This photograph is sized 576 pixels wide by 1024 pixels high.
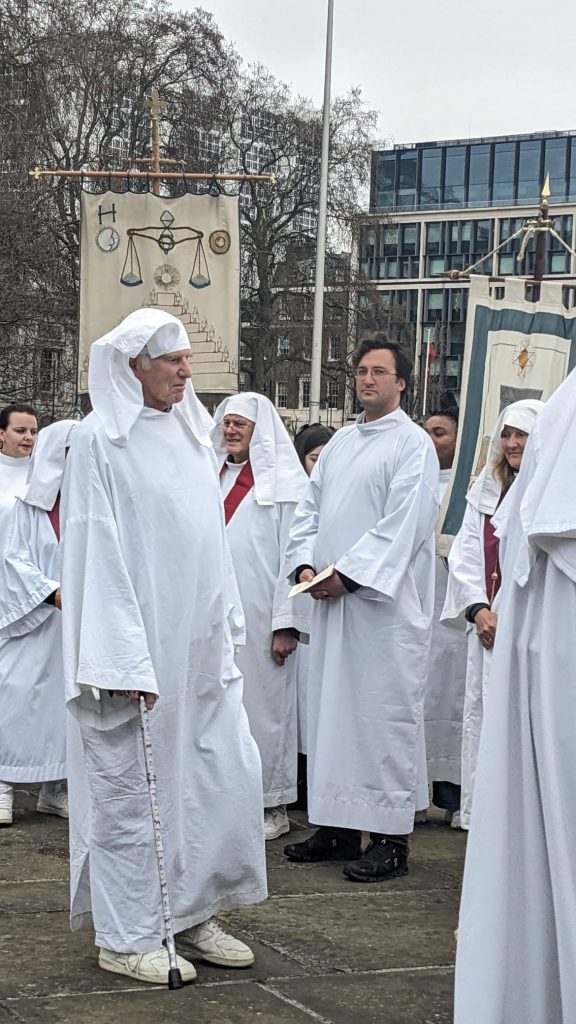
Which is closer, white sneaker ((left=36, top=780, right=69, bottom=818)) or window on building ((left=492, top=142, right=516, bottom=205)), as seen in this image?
white sneaker ((left=36, top=780, right=69, bottom=818))

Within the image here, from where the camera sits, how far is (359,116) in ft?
135

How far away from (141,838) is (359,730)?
2.01 metres

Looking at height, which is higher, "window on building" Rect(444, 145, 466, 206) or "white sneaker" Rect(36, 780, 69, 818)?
"window on building" Rect(444, 145, 466, 206)

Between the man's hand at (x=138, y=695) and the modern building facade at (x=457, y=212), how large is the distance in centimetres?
8753

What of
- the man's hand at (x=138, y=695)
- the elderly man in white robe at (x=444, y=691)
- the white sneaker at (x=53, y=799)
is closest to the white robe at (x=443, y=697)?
the elderly man in white robe at (x=444, y=691)

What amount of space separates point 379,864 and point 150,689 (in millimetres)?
2102

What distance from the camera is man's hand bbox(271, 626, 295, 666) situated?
7.60m

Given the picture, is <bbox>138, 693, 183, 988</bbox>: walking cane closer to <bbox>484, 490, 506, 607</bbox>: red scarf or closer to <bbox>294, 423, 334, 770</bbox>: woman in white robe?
<bbox>484, 490, 506, 607</bbox>: red scarf

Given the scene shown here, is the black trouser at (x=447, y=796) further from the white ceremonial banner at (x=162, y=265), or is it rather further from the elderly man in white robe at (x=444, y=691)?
the white ceremonial banner at (x=162, y=265)

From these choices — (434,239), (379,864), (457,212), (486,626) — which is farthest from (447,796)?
(434,239)

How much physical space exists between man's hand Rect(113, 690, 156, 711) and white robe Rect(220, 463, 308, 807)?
2.73 metres

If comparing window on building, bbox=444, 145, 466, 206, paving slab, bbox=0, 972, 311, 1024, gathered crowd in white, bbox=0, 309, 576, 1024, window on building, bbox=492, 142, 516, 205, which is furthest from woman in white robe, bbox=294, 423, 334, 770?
window on building, bbox=444, 145, 466, 206

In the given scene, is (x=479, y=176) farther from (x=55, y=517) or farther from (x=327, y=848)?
(x=327, y=848)

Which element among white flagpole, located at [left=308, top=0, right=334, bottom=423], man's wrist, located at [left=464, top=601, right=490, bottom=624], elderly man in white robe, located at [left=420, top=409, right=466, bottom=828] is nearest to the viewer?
man's wrist, located at [left=464, top=601, right=490, bottom=624]
